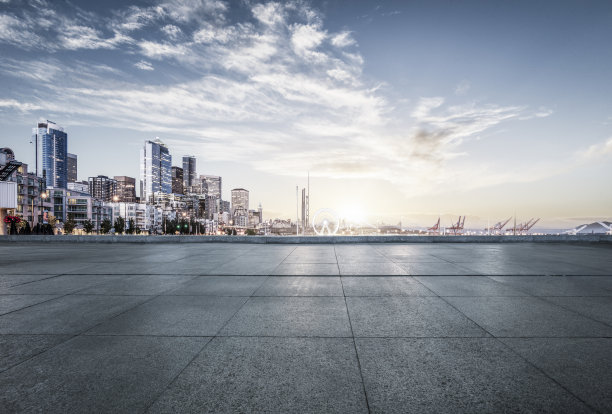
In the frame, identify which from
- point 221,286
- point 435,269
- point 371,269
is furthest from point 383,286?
point 221,286

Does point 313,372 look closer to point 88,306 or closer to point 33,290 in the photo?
point 88,306

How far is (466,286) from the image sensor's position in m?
8.25

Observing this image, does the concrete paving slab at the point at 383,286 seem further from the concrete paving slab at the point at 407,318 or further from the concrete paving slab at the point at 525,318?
the concrete paving slab at the point at 525,318

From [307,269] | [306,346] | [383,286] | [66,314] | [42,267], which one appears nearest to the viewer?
[306,346]

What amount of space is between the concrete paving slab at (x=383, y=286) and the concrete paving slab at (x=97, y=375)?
4298mm

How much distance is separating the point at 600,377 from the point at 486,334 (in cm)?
144

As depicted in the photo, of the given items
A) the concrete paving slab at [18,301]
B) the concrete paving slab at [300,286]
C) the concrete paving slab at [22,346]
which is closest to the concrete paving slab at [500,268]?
the concrete paving slab at [300,286]

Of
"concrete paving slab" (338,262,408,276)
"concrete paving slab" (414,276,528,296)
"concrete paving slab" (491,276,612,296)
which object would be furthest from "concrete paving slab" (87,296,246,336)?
"concrete paving slab" (491,276,612,296)

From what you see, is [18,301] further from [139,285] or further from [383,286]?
[383,286]

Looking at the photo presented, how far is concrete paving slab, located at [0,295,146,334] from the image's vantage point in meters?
5.23

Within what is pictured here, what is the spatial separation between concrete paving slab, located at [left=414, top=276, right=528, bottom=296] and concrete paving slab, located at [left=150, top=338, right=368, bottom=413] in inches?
173

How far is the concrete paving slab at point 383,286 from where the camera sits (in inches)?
294

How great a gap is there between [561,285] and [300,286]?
7144mm

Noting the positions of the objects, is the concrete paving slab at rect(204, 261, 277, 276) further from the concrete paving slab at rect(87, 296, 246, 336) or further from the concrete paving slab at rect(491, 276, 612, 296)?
the concrete paving slab at rect(491, 276, 612, 296)
